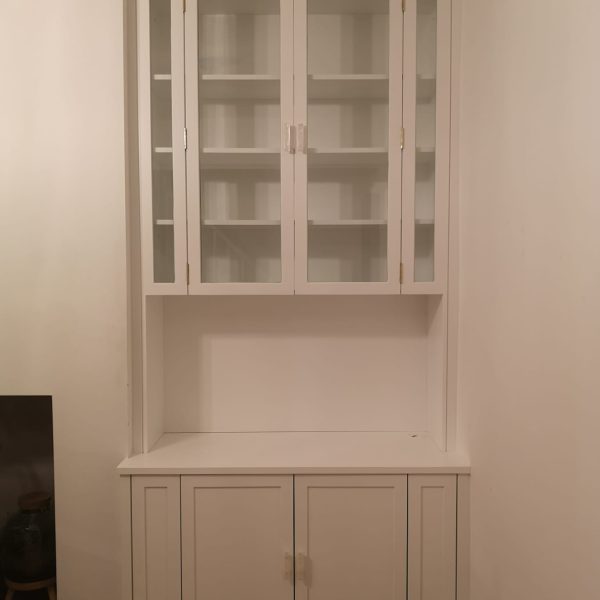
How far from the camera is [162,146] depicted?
162cm

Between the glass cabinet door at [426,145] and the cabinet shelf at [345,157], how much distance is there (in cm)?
11

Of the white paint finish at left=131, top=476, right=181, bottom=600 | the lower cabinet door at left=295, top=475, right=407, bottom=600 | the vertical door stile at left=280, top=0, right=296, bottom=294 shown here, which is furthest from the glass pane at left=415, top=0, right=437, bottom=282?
the white paint finish at left=131, top=476, right=181, bottom=600

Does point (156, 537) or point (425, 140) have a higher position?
point (425, 140)

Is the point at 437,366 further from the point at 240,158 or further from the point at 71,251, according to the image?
the point at 71,251

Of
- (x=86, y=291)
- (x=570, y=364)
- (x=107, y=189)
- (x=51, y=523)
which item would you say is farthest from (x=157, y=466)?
(x=570, y=364)

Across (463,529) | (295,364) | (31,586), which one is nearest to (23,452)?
(31,586)

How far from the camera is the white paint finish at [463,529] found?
5.11ft

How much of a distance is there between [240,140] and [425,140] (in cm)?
67

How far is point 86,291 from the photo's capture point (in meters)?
1.58

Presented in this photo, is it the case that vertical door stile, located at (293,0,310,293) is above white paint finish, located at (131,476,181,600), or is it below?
above

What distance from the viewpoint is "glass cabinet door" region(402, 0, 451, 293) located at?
1.59 metres

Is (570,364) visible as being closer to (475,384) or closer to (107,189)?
(475,384)

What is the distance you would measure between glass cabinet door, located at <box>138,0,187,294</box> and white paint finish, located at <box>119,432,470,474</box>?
0.61 meters

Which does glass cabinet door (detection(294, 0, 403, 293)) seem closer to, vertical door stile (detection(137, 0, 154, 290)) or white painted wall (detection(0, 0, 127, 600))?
vertical door stile (detection(137, 0, 154, 290))
